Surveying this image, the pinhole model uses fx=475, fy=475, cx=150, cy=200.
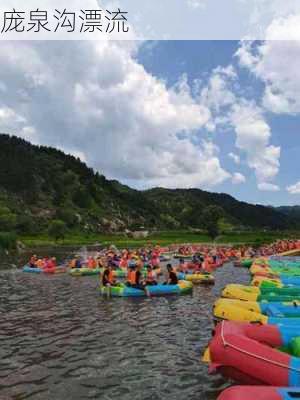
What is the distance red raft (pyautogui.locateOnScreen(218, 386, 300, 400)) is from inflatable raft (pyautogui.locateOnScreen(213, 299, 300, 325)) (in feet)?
18.1

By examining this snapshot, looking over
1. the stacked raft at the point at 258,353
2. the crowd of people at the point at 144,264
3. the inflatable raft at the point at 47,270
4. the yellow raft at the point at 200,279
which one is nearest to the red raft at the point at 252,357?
the stacked raft at the point at 258,353

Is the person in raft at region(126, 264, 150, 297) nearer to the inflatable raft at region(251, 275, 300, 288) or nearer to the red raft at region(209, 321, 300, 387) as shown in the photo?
the inflatable raft at region(251, 275, 300, 288)

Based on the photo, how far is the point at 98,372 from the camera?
37.0ft

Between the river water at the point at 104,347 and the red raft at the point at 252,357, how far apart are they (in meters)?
0.52

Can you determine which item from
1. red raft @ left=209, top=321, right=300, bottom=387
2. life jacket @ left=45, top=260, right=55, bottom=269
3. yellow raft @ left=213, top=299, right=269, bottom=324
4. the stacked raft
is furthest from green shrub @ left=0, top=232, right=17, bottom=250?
red raft @ left=209, top=321, right=300, bottom=387

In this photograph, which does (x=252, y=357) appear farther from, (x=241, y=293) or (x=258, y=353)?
(x=241, y=293)

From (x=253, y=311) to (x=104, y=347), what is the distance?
4781mm

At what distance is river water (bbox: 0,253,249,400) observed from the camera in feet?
33.6

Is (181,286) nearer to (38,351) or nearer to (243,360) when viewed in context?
(38,351)

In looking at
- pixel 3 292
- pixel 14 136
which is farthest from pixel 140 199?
pixel 3 292

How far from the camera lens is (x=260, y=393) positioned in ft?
25.8

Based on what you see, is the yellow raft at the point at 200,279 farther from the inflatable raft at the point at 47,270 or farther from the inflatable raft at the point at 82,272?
the inflatable raft at the point at 47,270

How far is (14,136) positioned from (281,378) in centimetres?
17041

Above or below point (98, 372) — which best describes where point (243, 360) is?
above
